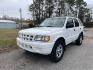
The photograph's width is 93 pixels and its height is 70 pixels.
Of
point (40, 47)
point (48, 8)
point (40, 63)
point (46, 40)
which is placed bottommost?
point (40, 63)

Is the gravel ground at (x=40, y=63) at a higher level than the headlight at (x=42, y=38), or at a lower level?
lower

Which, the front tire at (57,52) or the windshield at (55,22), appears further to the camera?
the windshield at (55,22)

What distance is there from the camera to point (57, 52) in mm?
5695

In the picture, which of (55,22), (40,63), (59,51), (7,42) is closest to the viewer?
(40,63)

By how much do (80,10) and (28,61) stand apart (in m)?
41.1

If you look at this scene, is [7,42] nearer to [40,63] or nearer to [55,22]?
[55,22]

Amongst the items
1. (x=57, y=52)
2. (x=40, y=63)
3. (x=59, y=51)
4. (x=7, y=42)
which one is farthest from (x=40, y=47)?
(x=7, y=42)

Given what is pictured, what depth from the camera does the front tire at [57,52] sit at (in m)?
5.44

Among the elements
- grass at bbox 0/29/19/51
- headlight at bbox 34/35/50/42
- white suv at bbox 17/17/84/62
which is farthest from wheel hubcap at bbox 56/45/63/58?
grass at bbox 0/29/19/51

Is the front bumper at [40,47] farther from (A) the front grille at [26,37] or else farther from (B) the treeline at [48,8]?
(B) the treeline at [48,8]

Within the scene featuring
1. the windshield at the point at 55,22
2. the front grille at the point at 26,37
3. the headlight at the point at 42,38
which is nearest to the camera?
the headlight at the point at 42,38

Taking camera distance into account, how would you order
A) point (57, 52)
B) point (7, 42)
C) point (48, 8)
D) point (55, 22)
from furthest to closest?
point (48, 8) → point (7, 42) → point (55, 22) → point (57, 52)

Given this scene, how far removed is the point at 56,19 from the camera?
23.4 ft

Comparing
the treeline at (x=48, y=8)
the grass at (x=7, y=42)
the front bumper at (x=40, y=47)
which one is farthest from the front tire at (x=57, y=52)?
the treeline at (x=48, y=8)
